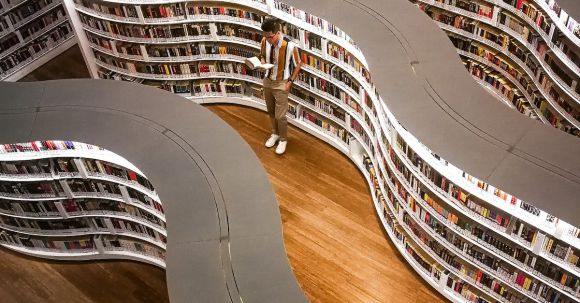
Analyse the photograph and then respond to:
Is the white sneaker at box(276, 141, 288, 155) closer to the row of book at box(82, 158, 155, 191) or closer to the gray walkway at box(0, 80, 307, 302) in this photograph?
the gray walkway at box(0, 80, 307, 302)

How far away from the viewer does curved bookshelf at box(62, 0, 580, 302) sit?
590 centimetres

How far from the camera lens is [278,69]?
805 cm

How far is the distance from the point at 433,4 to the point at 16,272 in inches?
263

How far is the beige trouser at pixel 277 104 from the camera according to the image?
825cm

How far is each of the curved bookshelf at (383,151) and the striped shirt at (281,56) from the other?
1.38ft

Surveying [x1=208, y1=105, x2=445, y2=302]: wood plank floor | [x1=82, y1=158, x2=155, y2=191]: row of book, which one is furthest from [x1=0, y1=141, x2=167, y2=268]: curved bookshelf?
[x1=208, y1=105, x2=445, y2=302]: wood plank floor

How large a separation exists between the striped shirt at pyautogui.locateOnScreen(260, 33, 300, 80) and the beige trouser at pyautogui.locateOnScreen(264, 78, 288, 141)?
117 millimetres

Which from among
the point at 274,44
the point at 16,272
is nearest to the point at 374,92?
the point at 274,44

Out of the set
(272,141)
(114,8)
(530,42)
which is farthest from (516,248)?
(114,8)

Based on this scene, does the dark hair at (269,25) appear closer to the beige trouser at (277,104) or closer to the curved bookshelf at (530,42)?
the beige trouser at (277,104)

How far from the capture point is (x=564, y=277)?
5.81 metres

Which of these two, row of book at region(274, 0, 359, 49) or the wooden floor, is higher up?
row of book at region(274, 0, 359, 49)

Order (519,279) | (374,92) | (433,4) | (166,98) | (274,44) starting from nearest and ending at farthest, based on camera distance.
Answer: (519,279)
(166,98)
(374,92)
(274,44)
(433,4)

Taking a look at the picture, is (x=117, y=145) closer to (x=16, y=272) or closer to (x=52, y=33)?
(x=16, y=272)
